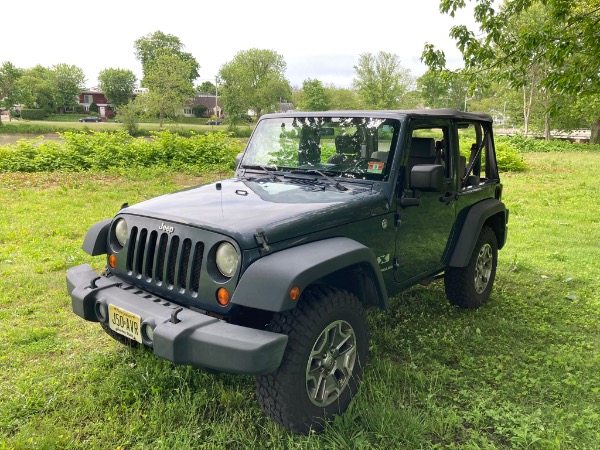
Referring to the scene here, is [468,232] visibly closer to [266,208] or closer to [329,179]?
[329,179]

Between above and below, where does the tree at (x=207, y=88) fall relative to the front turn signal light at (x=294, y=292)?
above

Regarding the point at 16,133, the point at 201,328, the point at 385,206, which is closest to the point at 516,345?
the point at 385,206

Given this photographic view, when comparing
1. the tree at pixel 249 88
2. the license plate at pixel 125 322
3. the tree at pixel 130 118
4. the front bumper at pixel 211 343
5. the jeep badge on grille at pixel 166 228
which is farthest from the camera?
the tree at pixel 249 88

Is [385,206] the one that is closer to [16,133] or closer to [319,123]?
[319,123]

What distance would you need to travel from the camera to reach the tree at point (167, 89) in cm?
4781

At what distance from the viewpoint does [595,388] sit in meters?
3.32

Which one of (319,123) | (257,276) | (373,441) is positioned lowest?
(373,441)

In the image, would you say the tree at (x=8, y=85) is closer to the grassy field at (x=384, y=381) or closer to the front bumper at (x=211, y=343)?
the grassy field at (x=384, y=381)

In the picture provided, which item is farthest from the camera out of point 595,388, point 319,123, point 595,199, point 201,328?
point 595,199

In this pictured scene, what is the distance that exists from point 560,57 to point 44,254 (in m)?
7.17

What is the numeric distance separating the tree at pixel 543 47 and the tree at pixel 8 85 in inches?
2256

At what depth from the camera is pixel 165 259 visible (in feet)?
9.37

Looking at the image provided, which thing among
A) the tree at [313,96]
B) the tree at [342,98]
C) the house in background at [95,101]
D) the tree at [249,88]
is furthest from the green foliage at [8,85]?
the tree at [342,98]

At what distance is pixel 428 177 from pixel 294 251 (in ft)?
4.00
